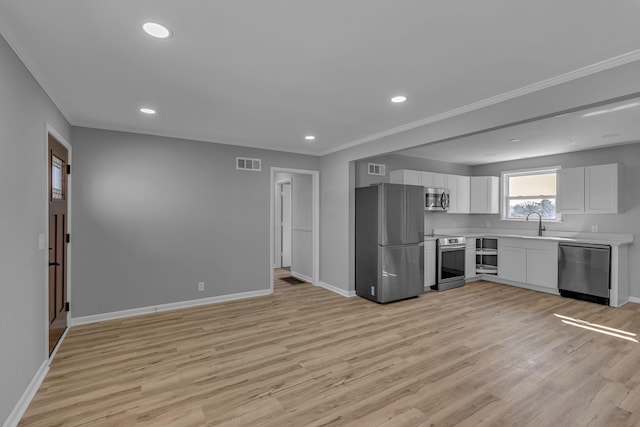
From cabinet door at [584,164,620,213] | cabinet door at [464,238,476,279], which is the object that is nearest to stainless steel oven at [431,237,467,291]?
cabinet door at [464,238,476,279]

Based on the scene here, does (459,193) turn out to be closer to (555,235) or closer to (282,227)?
(555,235)

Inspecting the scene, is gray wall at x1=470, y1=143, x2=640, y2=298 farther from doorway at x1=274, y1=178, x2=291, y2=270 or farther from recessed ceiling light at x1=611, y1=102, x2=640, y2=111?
doorway at x1=274, y1=178, x2=291, y2=270

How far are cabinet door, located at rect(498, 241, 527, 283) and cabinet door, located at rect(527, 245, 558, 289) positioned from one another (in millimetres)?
88

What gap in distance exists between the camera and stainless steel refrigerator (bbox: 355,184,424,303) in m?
4.67

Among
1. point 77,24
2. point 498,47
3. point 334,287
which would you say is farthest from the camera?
point 334,287

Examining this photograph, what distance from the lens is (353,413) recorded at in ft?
6.99

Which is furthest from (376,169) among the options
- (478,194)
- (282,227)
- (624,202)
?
(624,202)

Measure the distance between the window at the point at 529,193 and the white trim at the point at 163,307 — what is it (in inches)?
212

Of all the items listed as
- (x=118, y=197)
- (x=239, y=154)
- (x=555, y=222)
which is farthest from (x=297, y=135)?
(x=555, y=222)

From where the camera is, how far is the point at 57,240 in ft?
10.6

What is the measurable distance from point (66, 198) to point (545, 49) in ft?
16.1

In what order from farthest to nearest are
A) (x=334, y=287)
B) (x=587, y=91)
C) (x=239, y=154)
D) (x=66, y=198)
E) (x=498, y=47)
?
(x=334, y=287)
(x=239, y=154)
(x=66, y=198)
(x=587, y=91)
(x=498, y=47)

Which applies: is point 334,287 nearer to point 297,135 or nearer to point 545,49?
point 297,135

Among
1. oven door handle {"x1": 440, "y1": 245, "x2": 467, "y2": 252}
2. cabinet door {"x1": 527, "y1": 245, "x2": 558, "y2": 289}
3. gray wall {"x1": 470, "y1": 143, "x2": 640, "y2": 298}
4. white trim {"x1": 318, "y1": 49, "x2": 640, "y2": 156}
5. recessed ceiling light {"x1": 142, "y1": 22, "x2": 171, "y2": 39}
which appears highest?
recessed ceiling light {"x1": 142, "y1": 22, "x2": 171, "y2": 39}
